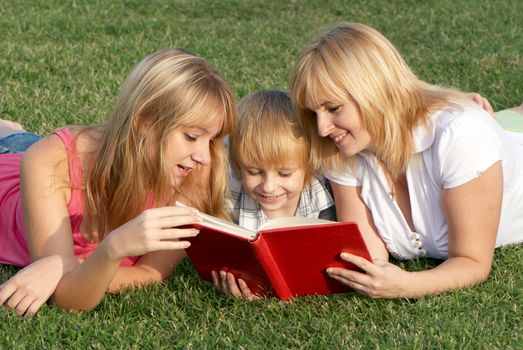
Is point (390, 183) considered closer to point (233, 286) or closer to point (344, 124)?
point (344, 124)

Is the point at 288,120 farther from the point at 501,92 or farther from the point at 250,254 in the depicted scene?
the point at 501,92

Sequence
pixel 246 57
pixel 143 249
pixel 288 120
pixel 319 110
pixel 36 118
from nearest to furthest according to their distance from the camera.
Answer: pixel 143 249 → pixel 319 110 → pixel 288 120 → pixel 36 118 → pixel 246 57

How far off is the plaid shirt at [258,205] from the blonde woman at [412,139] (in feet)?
0.95

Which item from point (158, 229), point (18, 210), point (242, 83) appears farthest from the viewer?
point (242, 83)

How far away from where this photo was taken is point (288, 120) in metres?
4.50

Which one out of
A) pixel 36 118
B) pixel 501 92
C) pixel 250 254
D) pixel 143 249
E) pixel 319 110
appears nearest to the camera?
pixel 143 249

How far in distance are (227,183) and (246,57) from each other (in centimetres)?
364

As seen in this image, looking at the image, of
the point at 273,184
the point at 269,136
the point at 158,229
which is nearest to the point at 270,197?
the point at 273,184

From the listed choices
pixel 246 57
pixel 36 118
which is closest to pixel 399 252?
pixel 36 118

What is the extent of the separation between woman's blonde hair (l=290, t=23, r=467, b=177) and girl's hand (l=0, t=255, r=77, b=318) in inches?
49.5

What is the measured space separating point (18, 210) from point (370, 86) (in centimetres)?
186

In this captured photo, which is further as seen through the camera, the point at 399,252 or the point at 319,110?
the point at 399,252

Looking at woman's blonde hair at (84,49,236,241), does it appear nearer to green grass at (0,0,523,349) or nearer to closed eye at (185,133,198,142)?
closed eye at (185,133,198,142)

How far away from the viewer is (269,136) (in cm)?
441
